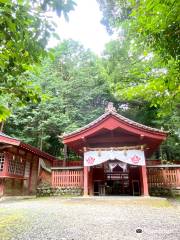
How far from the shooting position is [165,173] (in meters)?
12.0

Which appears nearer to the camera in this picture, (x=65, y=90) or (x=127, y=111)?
(x=65, y=90)

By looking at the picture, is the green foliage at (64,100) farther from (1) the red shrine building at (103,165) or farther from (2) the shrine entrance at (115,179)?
(2) the shrine entrance at (115,179)

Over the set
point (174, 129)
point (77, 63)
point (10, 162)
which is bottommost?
point (10, 162)

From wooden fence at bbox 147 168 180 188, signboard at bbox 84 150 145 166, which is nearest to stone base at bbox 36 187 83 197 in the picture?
signboard at bbox 84 150 145 166

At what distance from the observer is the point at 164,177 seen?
12.0m

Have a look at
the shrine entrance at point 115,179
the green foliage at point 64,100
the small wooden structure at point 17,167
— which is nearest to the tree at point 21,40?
the small wooden structure at point 17,167

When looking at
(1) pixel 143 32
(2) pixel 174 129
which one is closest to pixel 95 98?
(2) pixel 174 129

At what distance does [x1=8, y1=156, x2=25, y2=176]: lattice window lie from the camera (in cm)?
1269

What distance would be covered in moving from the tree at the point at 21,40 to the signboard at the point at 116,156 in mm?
8125

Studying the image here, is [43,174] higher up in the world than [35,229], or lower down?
higher up

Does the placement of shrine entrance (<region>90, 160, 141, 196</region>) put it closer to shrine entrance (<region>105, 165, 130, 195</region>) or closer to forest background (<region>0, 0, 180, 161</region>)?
shrine entrance (<region>105, 165, 130, 195</region>)

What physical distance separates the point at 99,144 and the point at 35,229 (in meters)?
7.85

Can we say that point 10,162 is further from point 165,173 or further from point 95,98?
point 95,98

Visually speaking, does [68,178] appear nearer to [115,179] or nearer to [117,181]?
[115,179]
